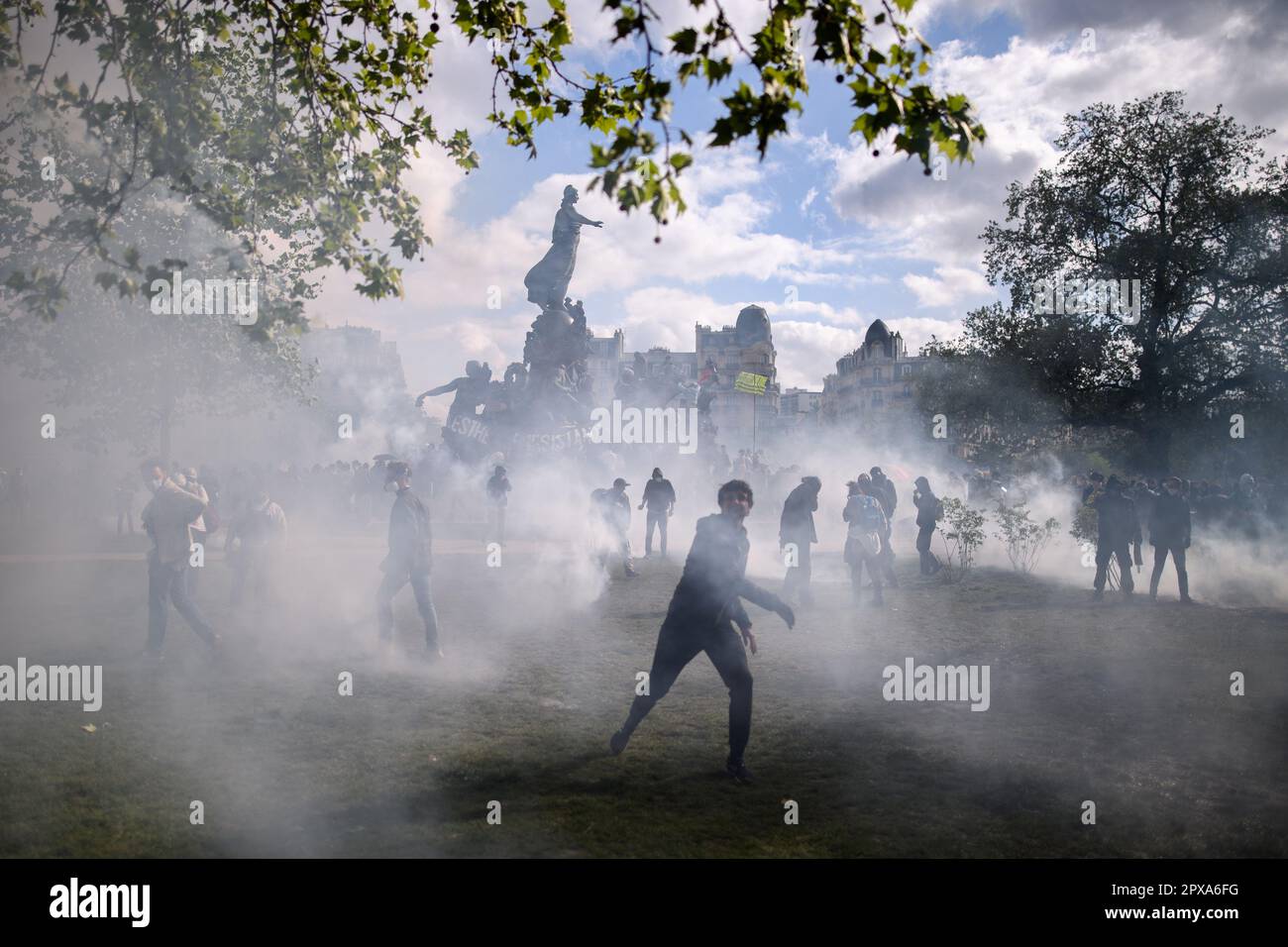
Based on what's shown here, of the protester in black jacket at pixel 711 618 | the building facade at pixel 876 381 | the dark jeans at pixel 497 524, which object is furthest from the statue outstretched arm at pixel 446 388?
the building facade at pixel 876 381

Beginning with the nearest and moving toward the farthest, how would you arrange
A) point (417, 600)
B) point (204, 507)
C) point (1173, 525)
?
1. point (417, 600)
2. point (204, 507)
3. point (1173, 525)

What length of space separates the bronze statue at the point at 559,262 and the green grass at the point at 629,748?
22047mm

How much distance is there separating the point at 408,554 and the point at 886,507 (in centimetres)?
1065

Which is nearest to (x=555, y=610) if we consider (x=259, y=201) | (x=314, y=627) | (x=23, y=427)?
(x=314, y=627)

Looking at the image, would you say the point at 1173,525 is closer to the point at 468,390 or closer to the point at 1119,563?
the point at 1119,563

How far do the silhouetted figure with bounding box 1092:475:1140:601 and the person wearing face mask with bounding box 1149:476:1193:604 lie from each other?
335 mm

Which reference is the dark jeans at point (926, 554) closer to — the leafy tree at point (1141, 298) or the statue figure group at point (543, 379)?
the leafy tree at point (1141, 298)

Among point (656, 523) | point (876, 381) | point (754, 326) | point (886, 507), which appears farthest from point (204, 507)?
point (754, 326)

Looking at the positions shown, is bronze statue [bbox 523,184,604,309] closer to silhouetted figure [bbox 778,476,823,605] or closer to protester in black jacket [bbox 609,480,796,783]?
silhouetted figure [bbox 778,476,823,605]

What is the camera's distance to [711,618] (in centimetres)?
604

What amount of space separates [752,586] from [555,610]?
6.70m

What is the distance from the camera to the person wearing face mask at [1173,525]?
12617 millimetres
